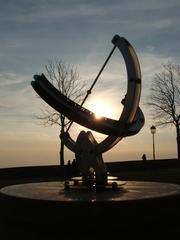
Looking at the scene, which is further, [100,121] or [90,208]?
[100,121]

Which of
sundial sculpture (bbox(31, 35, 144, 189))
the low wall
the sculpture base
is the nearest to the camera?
the sculpture base

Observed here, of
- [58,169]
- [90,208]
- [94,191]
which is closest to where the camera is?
[90,208]

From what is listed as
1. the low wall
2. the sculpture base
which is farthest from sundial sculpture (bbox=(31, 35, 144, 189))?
the low wall

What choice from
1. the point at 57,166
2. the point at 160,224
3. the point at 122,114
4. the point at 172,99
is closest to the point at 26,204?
the point at 160,224

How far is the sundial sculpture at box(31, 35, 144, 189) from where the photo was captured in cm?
1162

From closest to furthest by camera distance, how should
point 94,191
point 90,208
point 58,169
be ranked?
point 90,208, point 94,191, point 58,169

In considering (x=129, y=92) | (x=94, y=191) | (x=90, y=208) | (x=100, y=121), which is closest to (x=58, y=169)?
(x=100, y=121)

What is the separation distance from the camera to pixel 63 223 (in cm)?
873

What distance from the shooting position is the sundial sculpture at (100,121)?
11.6 metres

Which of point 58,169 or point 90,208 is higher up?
point 58,169

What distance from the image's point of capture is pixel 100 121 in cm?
1168

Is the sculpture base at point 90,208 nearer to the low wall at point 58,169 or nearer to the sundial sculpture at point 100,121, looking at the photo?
the sundial sculpture at point 100,121

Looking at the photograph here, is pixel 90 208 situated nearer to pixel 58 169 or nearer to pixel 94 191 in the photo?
pixel 94 191

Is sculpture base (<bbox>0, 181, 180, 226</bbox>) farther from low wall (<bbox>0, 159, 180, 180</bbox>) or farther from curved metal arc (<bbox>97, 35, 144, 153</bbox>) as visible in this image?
low wall (<bbox>0, 159, 180, 180</bbox>)
